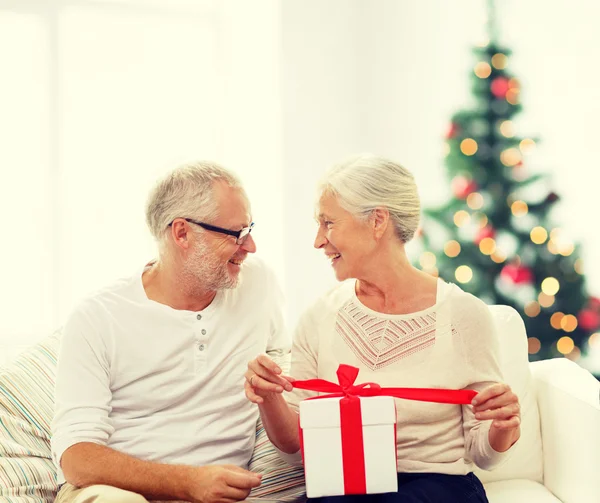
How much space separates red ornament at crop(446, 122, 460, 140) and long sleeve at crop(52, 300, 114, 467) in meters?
2.25

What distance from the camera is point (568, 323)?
3.56 metres

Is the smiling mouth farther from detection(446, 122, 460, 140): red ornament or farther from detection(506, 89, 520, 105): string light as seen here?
detection(506, 89, 520, 105): string light

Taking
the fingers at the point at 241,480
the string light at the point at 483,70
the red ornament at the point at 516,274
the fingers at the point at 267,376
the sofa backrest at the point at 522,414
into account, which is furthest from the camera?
the string light at the point at 483,70

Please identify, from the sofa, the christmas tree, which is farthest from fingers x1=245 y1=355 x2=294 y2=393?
the christmas tree

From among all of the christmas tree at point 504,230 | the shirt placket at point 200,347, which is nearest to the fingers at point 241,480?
the shirt placket at point 200,347

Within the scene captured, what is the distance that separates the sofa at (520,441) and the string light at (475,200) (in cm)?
132

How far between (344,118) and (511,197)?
4.35 ft

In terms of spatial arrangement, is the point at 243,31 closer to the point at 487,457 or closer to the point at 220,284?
the point at 220,284

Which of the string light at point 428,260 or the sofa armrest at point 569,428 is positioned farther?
the string light at point 428,260

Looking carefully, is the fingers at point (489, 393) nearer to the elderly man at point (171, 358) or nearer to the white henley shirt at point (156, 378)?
the elderly man at point (171, 358)

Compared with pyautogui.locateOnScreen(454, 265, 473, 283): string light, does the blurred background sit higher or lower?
higher

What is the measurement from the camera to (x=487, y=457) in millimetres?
1854

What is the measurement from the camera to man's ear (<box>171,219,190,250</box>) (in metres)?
2.18

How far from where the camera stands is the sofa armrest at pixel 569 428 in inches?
82.7
